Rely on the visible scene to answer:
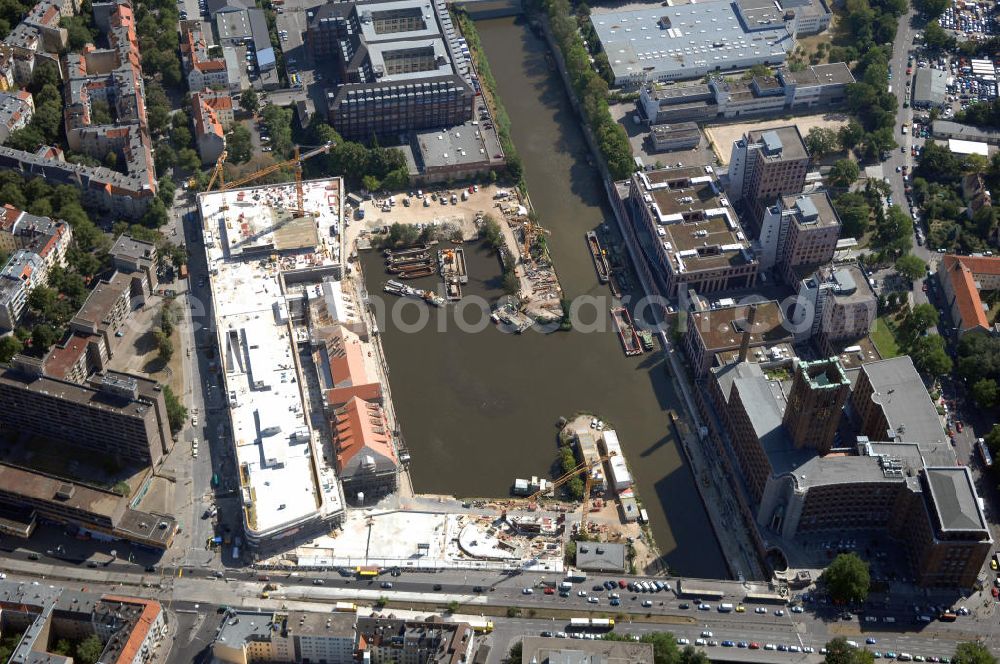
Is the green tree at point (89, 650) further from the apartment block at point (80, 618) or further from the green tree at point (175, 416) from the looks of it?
the green tree at point (175, 416)

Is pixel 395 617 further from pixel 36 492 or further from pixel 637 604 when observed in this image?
pixel 36 492

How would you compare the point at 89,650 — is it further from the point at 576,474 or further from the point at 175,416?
the point at 576,474

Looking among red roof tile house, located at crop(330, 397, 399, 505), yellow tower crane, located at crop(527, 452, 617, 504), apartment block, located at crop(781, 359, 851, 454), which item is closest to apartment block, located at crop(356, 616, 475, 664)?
red roof tile house, located at crop(330, 397, 399, 505)

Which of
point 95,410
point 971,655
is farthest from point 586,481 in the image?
point 95,410

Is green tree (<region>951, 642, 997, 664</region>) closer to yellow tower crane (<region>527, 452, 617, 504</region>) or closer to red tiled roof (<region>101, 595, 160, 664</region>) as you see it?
yellow tower crane (<region>527, 452, 617, 504</region>)

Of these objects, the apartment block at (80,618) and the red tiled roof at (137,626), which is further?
the apartment block at (80,618)

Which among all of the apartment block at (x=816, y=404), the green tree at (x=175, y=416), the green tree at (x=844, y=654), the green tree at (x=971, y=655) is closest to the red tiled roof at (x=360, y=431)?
the green tree at (x=175, y=416)

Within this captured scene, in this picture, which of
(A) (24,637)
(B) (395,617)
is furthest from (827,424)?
(A) (24,637)
